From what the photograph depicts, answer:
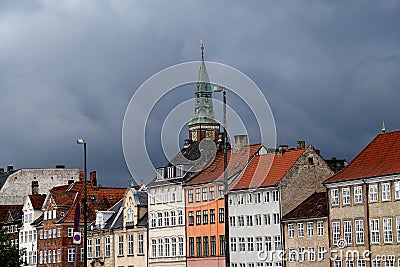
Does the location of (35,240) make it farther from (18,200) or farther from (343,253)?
(343,253)

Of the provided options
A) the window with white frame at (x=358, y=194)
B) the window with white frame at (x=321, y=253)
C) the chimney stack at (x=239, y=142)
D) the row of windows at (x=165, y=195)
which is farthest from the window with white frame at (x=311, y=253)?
the row of windows at (x=165, y=195)

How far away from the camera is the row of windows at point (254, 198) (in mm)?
95463

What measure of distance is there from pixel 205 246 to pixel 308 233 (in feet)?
61.8

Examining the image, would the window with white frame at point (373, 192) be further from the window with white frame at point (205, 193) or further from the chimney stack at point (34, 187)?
the chimney stack at point (34, 187)

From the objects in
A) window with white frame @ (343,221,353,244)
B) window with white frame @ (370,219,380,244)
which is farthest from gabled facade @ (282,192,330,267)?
window with white frame @ (370,219,380,244)

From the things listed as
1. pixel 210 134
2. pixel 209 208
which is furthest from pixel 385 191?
pixel 210 134

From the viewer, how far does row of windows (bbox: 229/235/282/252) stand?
9442cm

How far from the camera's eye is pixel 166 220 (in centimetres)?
11388

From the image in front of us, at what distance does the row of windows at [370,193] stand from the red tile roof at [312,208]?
2.23m

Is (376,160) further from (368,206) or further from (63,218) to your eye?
(63,218)

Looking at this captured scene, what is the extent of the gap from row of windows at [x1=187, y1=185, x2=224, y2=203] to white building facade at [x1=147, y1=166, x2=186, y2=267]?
1697mm

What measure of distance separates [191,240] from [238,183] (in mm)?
11277

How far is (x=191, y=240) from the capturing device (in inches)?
4296

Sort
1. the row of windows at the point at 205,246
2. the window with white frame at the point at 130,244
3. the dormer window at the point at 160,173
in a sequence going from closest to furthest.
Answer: the row of windows at the point at 205,246 < the dormer window at the point at 160,173 < the window with white frame at the point at 130,244
